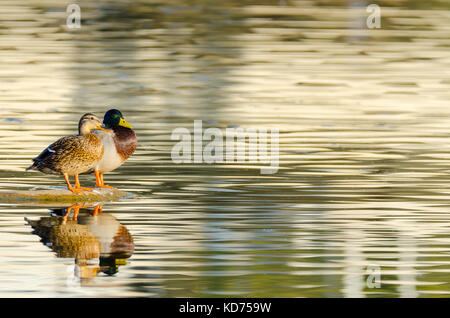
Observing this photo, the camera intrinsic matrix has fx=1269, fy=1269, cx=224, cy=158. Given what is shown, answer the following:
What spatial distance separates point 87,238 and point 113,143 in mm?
2842

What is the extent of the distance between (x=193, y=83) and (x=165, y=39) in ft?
28.9

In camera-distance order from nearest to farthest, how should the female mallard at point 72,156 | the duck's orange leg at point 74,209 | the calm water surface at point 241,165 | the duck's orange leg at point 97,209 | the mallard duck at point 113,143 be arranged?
the calm water surface at point 241,165 < the duck's orange leg at point 74,209 < the duck's orange leg at point 97,209 < the female mallard at point 72,156 < the mallard duck at point 113,143

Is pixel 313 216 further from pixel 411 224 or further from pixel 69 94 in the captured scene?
pixel 69 94

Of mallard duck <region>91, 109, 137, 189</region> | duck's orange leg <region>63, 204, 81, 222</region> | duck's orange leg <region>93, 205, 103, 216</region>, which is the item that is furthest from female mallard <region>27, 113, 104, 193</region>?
duck's orange leg <region>93, 205, 103, 216</region>

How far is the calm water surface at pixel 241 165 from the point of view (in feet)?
32.0

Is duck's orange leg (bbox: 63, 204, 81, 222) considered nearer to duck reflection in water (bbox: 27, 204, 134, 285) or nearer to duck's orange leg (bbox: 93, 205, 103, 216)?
duck reflection in water (bbox: 27, 204, 134, 285)

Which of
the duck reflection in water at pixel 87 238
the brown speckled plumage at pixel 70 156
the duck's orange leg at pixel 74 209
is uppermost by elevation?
the brown speckled plumage at pixel 70 156

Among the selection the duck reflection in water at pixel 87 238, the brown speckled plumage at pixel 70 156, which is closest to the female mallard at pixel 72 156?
the brown speckled plumage at pixel 70 156

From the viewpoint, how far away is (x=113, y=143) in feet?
44.8

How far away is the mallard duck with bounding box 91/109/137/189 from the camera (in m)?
13.6

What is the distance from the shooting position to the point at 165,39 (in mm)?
33062

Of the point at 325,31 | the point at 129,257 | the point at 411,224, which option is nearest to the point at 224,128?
the point at 411,224

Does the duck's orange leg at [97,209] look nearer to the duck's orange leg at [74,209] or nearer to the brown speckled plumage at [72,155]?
the duck's orange leg at [74,209]

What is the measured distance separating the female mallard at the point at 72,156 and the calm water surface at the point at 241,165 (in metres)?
0.44
